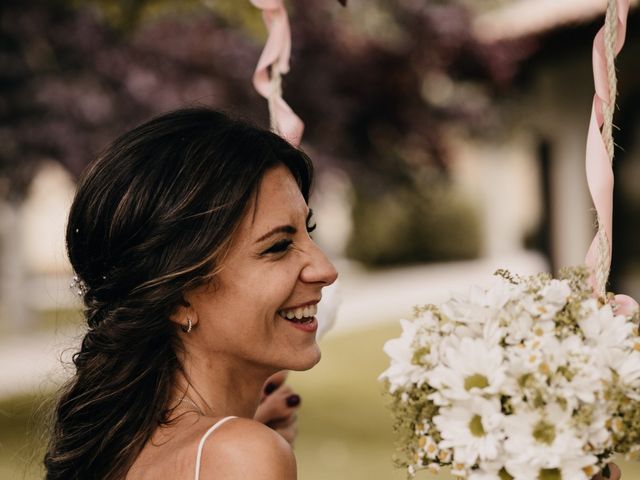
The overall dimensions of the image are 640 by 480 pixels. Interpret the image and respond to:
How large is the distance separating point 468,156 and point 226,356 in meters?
30.3

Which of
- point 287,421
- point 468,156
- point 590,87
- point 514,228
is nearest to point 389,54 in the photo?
point 590,87

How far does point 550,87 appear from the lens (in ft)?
38.3

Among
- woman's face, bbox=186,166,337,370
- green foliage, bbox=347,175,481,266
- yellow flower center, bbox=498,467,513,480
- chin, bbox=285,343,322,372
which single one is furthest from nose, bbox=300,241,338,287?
green foliage, bbox=347,175,481,266

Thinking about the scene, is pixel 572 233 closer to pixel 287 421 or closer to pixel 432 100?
pixel 432 100

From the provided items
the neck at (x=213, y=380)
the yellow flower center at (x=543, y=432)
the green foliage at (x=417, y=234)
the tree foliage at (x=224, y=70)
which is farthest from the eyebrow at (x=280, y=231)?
the green foliage at (x=417, y=234)

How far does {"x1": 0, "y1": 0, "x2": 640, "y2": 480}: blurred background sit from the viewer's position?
9453mm

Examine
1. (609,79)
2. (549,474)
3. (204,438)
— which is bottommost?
(549,474)


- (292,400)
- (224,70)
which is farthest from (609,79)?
(224,70)

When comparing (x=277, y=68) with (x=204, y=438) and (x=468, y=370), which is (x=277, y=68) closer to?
(x=204, y=438)

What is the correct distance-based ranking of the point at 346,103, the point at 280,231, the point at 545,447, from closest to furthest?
the point at 545,447 → the point at 280,231 → the point at 346,103

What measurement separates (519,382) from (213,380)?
80cm

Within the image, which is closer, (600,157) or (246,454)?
(246,454)

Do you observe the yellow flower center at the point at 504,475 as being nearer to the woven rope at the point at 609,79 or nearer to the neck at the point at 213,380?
the woven rope at the point at 609,79

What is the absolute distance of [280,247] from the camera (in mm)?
2361
